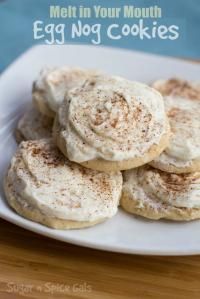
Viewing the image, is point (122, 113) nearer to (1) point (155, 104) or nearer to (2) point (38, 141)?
(1) point (155, 104)

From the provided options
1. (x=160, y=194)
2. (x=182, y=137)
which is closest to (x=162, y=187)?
(x=160, y=194)

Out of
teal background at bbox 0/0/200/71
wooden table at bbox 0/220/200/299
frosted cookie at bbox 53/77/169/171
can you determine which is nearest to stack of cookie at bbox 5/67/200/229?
frosted cookie at bbox 53/77/169/171

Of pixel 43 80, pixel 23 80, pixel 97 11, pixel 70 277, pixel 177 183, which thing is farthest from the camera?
pixel 97 11

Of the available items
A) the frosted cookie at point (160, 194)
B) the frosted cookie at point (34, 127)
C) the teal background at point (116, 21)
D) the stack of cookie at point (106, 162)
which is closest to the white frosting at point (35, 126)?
the frosted cookie at point (34, 127)

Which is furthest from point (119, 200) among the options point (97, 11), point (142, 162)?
point (97, 11)

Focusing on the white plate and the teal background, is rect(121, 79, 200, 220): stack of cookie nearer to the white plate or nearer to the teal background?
the white plate

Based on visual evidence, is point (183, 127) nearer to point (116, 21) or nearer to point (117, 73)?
point (117, 73)
